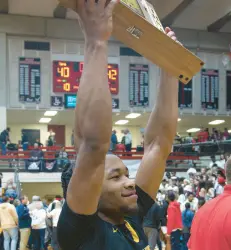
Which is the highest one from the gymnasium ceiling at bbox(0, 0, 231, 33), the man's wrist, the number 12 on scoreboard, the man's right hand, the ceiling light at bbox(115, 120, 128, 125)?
the gymnasium ceiling at bbox(0, 0, 231, 33)

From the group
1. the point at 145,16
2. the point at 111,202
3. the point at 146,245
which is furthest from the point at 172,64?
the point at 146,245

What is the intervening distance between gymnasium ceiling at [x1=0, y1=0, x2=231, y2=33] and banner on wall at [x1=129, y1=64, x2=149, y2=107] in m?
2.30

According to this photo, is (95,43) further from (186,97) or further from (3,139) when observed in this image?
(186,97)

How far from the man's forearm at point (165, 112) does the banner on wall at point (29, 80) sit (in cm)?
1856

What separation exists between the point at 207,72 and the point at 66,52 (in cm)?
624

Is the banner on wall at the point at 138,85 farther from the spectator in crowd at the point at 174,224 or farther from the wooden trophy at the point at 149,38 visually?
the wooden trophy at the point at 149,38

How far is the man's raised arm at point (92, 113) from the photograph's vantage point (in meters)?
1.60

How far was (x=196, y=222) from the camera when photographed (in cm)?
277

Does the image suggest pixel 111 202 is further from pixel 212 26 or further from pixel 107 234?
pixel 212 26

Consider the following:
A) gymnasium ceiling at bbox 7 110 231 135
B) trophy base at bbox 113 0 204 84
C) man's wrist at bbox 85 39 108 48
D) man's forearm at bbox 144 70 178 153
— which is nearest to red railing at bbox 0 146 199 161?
gymnasium ceiling at bbox 7 110 231 135

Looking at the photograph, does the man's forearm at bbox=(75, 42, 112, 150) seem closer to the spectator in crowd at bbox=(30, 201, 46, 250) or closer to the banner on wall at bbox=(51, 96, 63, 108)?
the spectator in crowd at bbox=(30, 201, 46, 250)

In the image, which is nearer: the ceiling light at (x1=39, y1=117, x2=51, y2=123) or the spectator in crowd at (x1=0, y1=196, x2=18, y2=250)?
the spectator in crowd at (x1=0, y1=196, x2=18, y2=250)

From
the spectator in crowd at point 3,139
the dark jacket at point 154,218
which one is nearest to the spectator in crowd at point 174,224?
the dark jacket at point 154,218

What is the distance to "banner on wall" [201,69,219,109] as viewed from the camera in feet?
74.1
